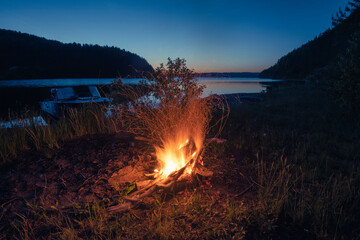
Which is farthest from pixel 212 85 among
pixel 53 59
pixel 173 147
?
pixel 53 59

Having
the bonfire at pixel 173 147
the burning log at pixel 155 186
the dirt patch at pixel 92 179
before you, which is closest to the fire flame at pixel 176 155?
the bonfire at pixel 173 147

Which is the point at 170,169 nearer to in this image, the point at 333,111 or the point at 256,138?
the point at 256,138

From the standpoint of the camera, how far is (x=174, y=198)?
2.93 metres

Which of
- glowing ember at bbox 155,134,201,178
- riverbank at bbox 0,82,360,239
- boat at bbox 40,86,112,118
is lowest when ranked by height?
riverbank at bbox 0,82,360,239

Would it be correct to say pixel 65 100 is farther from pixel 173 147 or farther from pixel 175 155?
pixel 175 155

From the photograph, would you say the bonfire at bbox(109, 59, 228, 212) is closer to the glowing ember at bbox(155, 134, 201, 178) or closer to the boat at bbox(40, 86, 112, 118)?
the glowing ember at bbox(155, 134, 201, 178)

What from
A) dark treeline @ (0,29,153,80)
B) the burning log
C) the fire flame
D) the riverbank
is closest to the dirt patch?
the riverbank

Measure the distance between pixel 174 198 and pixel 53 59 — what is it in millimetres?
110106

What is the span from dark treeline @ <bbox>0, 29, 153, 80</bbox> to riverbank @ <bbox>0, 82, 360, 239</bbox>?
8065 cm

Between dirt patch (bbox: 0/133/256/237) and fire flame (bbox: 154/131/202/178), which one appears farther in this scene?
fire flame (bbox: 154/131/202/178)

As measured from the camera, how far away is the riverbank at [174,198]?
2281 millimetres

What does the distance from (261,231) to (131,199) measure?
181 cm

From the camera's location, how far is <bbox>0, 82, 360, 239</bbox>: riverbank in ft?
7.48

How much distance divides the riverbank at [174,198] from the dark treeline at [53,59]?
8065cm
